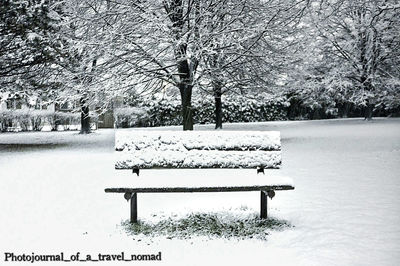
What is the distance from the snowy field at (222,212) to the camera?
428 centimetres

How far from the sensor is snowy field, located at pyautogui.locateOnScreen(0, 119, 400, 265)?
4281 millimetres

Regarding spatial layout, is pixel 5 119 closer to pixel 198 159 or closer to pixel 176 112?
pixel 176 112

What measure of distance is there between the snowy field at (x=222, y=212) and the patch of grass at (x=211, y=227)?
5.0 inches

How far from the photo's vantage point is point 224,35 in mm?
10141

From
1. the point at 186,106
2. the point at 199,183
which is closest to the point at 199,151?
the point at 199,183

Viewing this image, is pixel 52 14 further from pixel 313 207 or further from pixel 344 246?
pixel 344 246

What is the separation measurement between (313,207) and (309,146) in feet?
27.0

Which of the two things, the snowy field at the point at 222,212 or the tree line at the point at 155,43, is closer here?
the snowy field at the point at 222,212

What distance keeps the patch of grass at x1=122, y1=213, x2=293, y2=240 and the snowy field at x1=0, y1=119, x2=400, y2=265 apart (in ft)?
0.42

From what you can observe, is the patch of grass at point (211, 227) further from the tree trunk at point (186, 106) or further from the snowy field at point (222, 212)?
the tree trunk at point (186, 106)

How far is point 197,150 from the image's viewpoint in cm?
550

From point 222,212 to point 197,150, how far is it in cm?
99

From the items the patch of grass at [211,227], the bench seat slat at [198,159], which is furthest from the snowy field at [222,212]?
the bench seat slat at [198,159]

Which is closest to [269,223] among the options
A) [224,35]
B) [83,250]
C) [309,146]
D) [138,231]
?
[138,231]
